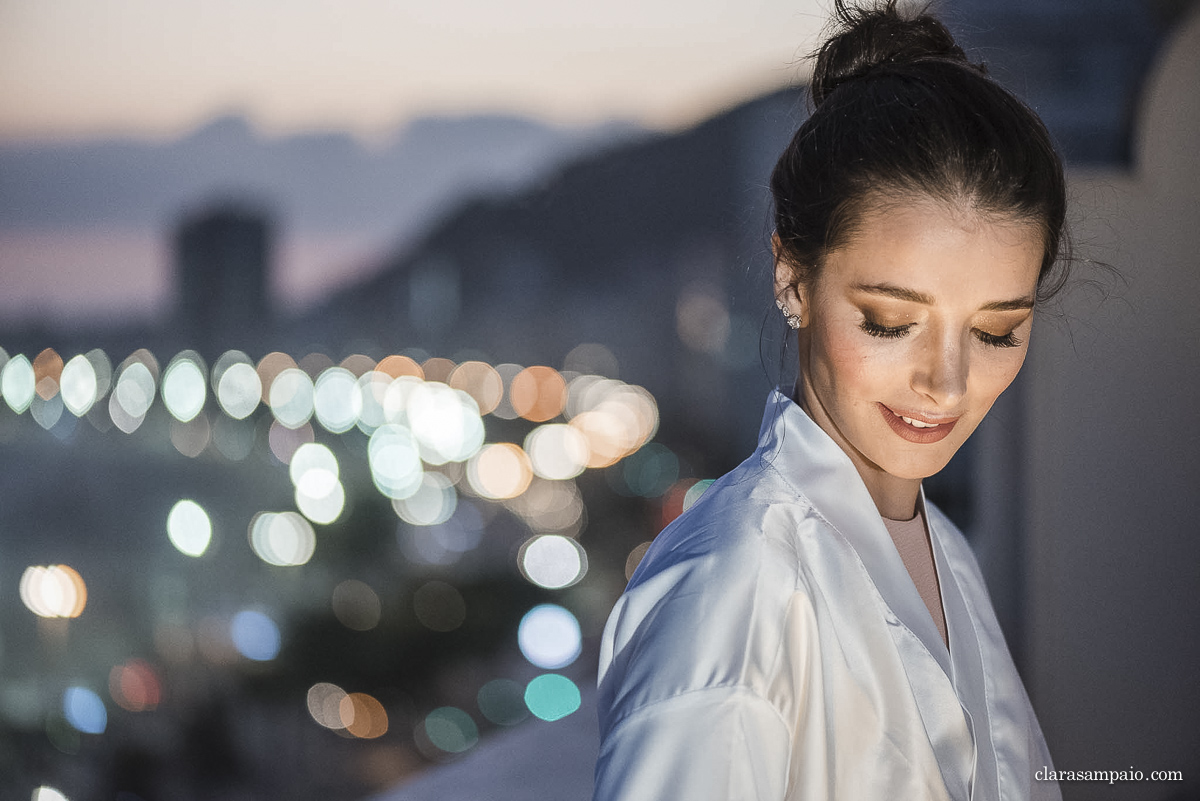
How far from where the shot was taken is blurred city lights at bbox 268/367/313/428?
4469cm

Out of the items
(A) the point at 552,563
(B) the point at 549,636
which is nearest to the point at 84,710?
(B) the point at 549,636

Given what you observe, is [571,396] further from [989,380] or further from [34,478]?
[989,380]

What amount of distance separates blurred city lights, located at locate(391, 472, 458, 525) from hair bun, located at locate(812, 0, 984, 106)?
138ft

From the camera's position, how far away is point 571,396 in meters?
44.3

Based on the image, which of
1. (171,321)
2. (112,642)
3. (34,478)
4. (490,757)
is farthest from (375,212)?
(490,757)

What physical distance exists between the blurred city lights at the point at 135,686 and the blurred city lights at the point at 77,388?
29.6ft

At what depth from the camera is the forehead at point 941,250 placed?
2.53 ft

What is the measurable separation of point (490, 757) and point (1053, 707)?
4.05 feet

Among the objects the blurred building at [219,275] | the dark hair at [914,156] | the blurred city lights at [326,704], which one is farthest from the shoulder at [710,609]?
the blurred building at [219,275]

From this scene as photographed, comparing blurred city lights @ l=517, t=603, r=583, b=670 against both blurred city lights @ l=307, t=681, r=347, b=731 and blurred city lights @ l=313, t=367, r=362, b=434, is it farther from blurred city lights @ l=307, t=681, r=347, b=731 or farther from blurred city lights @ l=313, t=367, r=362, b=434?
blurred city lights @ l=313, t=367, r=362, b=434

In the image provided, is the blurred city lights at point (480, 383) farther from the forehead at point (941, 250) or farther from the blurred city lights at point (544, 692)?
the forehead at point (941, 250)

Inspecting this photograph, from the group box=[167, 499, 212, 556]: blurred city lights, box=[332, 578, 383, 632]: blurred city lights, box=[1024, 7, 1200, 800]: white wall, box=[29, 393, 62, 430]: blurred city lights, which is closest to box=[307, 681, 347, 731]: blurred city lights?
box=[332, 578, 383, 632]: blurred city lights

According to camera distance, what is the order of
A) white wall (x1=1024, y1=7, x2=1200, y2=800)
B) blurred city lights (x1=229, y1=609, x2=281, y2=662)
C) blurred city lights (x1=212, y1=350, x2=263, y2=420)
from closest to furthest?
white wall (x1=1024, y1=7, x2=1200, y2=800)
blurred city lights (x1=229, y1=609, x2=281, y2=662)
blurred city lights (x1=212, y1=350, x2=263, y2=420)

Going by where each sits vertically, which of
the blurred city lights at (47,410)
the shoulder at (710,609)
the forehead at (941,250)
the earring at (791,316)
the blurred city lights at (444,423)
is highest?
the forehead at (941,250)
